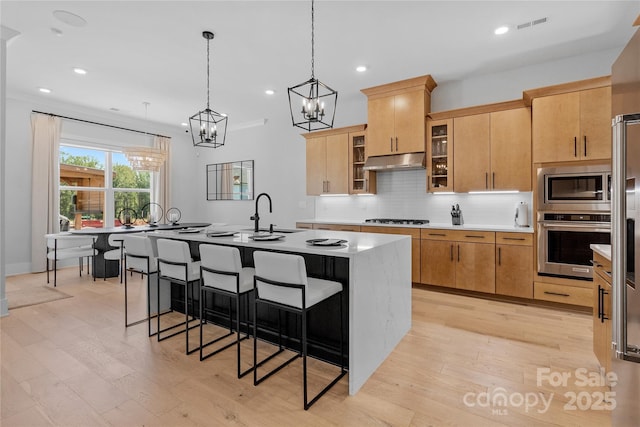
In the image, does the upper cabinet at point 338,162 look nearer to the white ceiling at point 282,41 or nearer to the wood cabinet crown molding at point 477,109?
the white ceiling at point 282,41

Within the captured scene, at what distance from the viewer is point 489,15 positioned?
294 cm

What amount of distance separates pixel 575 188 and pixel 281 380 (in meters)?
3.55

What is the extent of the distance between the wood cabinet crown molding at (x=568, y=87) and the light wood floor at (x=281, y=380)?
242cm

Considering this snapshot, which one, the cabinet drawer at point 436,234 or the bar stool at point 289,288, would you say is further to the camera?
the cabinet drawer at point 436,234

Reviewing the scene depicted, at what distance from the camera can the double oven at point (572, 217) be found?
3.26 m

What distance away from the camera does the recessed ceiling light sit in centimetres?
298

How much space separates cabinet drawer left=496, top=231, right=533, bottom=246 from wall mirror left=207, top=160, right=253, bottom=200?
4817mm

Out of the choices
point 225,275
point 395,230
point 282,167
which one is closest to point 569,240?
point 395,230

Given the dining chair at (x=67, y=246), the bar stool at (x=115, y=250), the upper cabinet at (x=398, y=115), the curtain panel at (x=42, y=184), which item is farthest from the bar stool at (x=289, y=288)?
the curtain panel at (x=42, y=184)

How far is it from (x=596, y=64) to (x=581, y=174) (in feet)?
4.69

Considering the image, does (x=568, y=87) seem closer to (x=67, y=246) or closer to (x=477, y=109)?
(x=477, y=109)

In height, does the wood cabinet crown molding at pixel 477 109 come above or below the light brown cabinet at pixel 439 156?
above

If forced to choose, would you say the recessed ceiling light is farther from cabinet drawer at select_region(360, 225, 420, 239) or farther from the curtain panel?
cabinet drawer at select_region(360, 225, 420, 239)

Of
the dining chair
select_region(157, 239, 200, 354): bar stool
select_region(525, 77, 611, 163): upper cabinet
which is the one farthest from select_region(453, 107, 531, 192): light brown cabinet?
the dining chair
